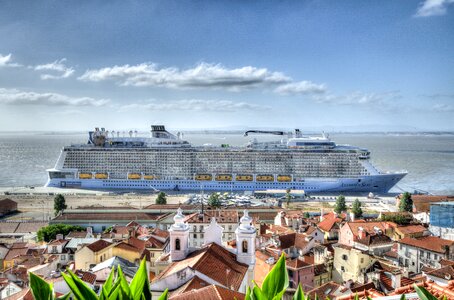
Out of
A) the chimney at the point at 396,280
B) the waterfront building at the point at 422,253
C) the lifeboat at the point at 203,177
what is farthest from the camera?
the lifeboat at the point at 203,177

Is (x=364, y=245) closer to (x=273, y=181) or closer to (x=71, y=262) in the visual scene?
(x=71, y=262)

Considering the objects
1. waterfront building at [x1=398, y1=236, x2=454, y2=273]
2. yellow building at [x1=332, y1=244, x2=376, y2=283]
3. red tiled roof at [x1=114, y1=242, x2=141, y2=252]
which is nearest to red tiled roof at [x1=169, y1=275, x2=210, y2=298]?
yellow building at [x1=332, y1=244, x2=376, y2=283]

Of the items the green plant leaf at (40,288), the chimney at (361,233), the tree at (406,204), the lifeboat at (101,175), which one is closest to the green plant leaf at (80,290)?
the green plant leaf at (40,288)

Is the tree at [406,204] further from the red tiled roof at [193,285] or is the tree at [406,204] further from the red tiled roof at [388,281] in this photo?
the red tiled roof at [193,285]

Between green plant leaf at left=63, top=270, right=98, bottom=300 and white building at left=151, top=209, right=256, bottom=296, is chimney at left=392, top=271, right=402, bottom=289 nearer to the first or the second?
white building at left=151, top=209, right=256, bottom=296

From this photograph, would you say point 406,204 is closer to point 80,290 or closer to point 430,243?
point 430,243

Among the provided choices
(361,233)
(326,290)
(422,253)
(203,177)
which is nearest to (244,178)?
(203,177)

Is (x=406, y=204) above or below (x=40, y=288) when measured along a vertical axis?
below
